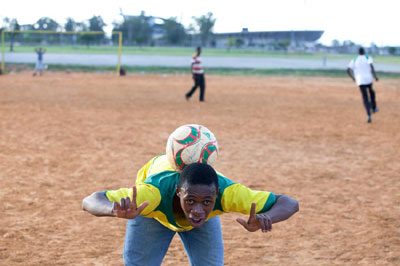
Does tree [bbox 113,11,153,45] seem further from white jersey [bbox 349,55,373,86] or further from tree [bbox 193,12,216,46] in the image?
white jersey [bbox 349,55,373,86]

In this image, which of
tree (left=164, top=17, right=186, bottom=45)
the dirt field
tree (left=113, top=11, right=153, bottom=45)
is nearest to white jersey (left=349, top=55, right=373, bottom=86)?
the dirt field

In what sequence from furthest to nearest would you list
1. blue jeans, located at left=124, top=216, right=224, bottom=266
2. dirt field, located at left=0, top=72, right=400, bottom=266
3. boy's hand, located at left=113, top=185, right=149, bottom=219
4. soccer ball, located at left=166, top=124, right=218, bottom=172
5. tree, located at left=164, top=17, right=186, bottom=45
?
tree, located at left=164, top=17, right=186, bottom=45, dirt field, located at left=0, top=72, right=400, bottom=266, blue jeans, located at left=124, top=216, right=224, bottom=266, soccer ball, located at left=166, top=124, right=218, bottom=172, boy's hand, located at left=113, top=185, right=149, bottom=219

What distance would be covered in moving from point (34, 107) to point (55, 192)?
32.6ft

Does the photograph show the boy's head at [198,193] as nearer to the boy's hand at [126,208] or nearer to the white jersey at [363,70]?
the boy's hand at [126,208]

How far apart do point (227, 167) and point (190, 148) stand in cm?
566

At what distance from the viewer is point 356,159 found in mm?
9734

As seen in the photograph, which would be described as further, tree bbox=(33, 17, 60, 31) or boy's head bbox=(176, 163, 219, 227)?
tree bbox=(33, 17, 60, 31)

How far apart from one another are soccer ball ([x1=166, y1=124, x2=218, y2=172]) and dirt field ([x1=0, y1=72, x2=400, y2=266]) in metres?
1.92

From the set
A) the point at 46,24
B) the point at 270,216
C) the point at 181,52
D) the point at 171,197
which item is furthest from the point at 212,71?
the point at 270,216

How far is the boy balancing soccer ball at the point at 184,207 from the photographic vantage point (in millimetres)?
2912

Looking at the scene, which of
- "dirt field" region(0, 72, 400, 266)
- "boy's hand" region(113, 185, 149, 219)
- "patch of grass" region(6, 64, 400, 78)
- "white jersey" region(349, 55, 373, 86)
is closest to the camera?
"boy's hand" region(113, 185, 149, 219)

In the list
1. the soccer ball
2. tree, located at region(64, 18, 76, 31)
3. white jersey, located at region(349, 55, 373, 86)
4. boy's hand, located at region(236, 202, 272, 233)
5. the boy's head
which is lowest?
boy's hand, located at region(236, 202, 272, 233)

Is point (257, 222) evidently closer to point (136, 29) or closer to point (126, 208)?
point (126, 208)

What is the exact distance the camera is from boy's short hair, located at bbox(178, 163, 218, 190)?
2916 millimetres
